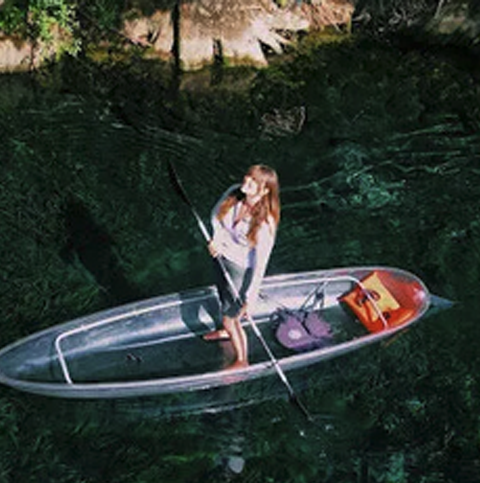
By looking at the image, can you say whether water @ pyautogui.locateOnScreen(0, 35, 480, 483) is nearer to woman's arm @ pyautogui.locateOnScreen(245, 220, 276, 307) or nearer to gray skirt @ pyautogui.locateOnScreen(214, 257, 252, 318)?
gray skirt @ pyautogui.locateOnScreen(214, 257, 252, 318)

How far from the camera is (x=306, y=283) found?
9.89 metres

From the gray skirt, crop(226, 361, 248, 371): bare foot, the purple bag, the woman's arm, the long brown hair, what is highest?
the long brown hair

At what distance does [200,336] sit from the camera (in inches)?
371

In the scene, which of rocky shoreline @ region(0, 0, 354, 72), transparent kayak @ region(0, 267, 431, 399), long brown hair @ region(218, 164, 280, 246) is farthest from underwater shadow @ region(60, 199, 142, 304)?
rocky shoreline @ region(0, 0, 354, 72)

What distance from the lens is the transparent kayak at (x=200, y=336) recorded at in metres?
8.64

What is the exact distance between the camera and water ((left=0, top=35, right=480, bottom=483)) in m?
8.77

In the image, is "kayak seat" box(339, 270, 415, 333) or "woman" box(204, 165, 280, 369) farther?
"kayak seat" box(339, 270, 415, 333)

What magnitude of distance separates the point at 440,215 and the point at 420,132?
1.84 meters

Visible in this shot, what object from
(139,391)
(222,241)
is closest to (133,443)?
(139,391)

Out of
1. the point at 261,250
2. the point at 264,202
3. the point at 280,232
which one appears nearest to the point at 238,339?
the point at 261,250

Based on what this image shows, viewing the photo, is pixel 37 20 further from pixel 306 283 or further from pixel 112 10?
pixel 306 283

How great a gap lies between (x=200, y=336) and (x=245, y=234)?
180 centimetres

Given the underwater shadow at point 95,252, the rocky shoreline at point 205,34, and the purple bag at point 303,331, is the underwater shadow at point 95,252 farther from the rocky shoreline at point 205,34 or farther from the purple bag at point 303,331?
the rocky shoreline at point 205,34

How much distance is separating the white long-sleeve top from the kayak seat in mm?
1928
